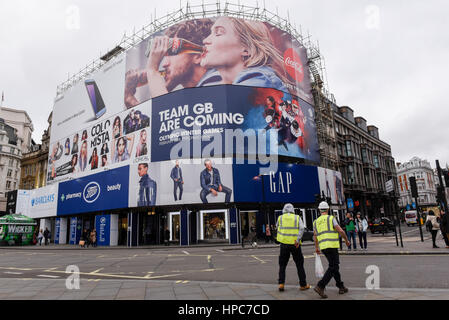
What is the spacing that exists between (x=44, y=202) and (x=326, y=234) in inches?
1928

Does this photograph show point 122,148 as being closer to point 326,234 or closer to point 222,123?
point 222,123

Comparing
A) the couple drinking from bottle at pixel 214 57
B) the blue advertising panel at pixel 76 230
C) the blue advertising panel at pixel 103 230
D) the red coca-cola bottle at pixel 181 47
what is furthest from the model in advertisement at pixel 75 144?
the red coca-cola bottle at pixel 181 47

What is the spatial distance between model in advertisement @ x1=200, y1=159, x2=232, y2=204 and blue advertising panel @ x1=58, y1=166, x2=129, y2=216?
28.5ft

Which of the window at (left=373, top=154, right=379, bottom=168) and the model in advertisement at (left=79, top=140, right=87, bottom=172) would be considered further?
the window at (left=373, top=154, right=379, bottom=168)

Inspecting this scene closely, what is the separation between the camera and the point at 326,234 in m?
6.12

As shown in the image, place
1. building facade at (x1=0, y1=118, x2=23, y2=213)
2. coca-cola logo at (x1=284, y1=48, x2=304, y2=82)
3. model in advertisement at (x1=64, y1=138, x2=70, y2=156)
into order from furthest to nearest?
1. building facade at (x1=0, y1=118, x2=23, y2=213)
2. model in advertisement at (x1=64, y1=138, x2=70, y2=156)
3. coca-cola logo at (x1=284, y1=48, x2=304, y2=82)

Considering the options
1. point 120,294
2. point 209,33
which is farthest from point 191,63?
point 120,294

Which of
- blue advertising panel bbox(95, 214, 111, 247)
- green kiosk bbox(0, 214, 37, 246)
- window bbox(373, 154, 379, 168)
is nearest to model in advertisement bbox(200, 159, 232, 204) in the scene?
blue advertising panel bbox(95, 214, 111, 247)

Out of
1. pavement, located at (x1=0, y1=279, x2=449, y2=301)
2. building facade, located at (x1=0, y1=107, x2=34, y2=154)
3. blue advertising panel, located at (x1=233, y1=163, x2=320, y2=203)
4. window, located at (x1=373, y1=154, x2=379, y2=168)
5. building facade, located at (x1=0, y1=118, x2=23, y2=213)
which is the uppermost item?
building facade, located at (x1=0, y1=107, x2=34, y2=154)

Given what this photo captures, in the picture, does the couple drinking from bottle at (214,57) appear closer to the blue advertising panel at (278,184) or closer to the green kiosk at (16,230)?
the blue advertising panel at (278,184)

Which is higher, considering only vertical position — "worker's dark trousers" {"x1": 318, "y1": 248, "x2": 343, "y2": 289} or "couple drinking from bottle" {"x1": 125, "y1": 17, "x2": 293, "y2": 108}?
"couple drinking from bottle" {"x1": 125, "y1": 17, "x2": 293, "y2": 108}

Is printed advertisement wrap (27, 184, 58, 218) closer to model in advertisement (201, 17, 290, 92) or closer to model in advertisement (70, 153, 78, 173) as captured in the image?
model in advertisement (70, 153, 78, 173)

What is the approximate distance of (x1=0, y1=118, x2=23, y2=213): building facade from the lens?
76.7 m

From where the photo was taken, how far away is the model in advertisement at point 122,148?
116ft
